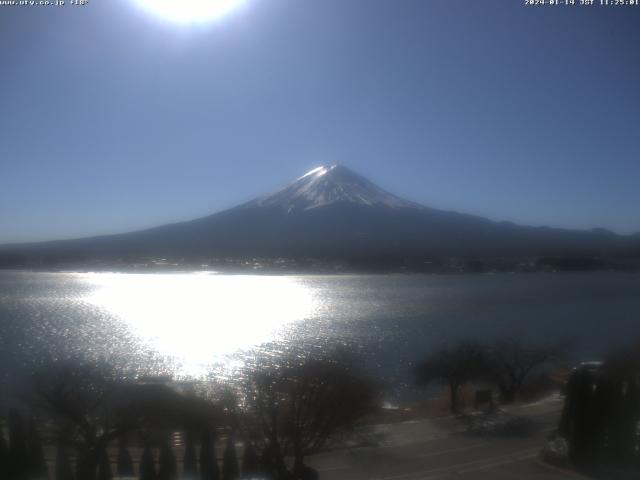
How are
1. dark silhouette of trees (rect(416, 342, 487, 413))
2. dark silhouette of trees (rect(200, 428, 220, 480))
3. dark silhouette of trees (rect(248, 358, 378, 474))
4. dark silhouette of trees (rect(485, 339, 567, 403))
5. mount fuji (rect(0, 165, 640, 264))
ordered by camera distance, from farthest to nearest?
mount fuji (rect(0, 165, 640, 264))
dark silhouette of trees (rect(416, 342, 487, 413))
dark silhouette of trees (rect(485, 339, 567, 403))
dark silhouette of trees (rect(248, 358, 378, 474))
dark silhouette of trees (rect(200, 428, 220, 480))

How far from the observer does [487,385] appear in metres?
6.40

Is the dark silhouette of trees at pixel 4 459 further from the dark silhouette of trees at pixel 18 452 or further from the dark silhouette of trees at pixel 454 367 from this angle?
the dark silhouette of trees at pixel 454 367

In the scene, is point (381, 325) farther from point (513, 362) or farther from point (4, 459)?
point (4, 459)

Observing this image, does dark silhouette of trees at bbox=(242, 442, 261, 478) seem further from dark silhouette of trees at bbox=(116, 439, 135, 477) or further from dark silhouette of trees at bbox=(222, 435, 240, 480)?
dark silhouette of trees at bbox=(116, 439, 135, 477)

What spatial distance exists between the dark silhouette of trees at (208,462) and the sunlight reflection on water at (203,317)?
3.18 metres

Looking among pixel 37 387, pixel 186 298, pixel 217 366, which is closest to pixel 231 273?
pixel 186 298

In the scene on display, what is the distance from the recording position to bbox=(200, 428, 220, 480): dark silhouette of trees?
3568 millimetres

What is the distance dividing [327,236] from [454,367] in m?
26.6

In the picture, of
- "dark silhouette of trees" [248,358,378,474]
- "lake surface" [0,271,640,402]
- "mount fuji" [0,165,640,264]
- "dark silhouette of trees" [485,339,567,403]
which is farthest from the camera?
"mount fuji" [0,165,640,264]

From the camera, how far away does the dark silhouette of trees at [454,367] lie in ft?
21.4

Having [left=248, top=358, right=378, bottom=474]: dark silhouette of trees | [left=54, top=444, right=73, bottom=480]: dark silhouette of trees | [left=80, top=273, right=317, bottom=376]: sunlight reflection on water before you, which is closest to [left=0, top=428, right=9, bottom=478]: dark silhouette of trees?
[left=54, top=444, right=73, bottom=480]: dark silhouette of trees

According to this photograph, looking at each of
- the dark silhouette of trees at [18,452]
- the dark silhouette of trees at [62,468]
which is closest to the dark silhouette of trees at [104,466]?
the dark silhouette of trees at [62,468]

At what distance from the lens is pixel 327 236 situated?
1313 inches

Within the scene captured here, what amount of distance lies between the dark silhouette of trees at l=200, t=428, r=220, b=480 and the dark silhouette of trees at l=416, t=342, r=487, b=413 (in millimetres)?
2902
